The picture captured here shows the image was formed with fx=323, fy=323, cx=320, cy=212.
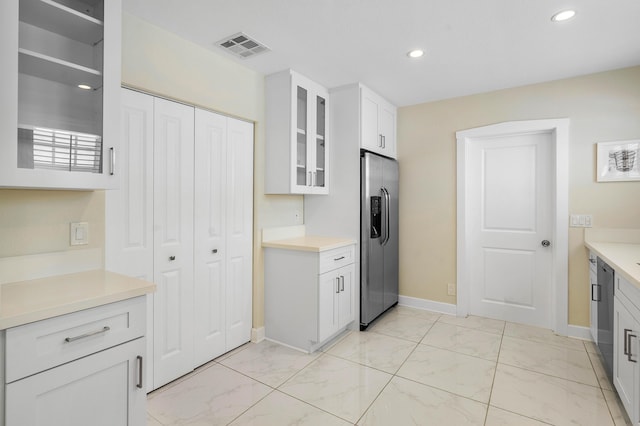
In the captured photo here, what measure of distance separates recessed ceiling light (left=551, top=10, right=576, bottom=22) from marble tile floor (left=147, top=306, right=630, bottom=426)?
7.99 feet

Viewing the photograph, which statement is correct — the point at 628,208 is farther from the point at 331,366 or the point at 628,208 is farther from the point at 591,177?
the point at 331,366

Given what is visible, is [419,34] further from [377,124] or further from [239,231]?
[239,231]

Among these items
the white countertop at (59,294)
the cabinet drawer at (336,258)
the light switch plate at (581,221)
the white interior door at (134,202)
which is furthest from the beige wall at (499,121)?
the white countertop at (59,294)

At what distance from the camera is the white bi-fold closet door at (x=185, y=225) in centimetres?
208

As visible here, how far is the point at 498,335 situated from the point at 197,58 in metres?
3.58

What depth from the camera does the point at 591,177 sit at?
9.73 feet

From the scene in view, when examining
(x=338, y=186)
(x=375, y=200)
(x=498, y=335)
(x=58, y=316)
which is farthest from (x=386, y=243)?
(x=58, y=316)

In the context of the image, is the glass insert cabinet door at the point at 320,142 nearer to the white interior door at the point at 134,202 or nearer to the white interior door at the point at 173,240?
the white interior door at the point at 173,240

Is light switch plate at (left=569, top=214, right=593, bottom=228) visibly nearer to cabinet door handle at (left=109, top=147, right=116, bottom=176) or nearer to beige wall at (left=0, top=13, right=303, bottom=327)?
beige wall at (left=0, top=13, right=303, bottom=327)

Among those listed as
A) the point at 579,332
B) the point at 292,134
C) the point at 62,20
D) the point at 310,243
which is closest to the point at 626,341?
the point at 579,332

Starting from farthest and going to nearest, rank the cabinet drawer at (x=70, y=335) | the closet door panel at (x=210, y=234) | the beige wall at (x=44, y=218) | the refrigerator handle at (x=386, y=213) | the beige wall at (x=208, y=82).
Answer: the refrigerator handle at (x=386, y=213)
the closet door panel at (x=210, y=234)
the beige wall at (x=208, y=82)
the beige wall at (x=44, y=218)
the cabinet drawer at (x=70, y=335)

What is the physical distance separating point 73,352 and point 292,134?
7.09 feet

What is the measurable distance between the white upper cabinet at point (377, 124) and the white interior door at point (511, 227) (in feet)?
2.97

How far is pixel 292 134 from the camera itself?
287 centimetres
